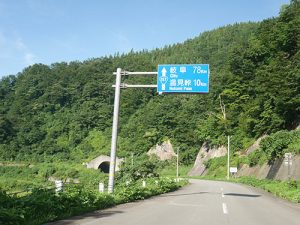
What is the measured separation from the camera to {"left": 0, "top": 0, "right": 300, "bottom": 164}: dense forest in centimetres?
5112

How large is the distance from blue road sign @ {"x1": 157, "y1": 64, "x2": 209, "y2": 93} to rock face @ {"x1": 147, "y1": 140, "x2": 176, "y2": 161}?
239 feet

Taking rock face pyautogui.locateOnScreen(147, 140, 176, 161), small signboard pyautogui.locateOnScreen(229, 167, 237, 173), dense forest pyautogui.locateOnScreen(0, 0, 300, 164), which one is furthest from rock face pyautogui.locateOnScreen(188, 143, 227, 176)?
rock face pyautogui.locateOnScreen(147, 140, 176, 161)

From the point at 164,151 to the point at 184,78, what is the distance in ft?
245

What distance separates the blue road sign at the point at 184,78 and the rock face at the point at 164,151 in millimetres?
72712

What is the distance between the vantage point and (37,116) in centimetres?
13475

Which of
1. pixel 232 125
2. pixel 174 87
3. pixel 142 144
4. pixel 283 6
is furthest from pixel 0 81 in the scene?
pixel 174 87

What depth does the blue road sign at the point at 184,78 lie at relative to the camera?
18.3 m

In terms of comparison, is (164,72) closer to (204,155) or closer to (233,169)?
(233,169)

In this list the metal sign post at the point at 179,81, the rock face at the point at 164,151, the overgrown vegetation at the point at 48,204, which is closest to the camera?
the overgrown vegetation at the point at 48,204

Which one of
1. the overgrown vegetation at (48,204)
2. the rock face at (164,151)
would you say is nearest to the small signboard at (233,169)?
the rock face at (164,151)

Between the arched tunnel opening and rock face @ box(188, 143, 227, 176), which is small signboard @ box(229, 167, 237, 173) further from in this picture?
the arched tunnel opening

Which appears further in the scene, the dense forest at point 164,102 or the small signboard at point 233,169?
the small signboard at point 233,169

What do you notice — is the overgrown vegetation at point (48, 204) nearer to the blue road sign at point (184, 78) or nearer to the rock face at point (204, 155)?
the blue road sign at point (184, 78)

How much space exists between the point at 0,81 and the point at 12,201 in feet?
527
